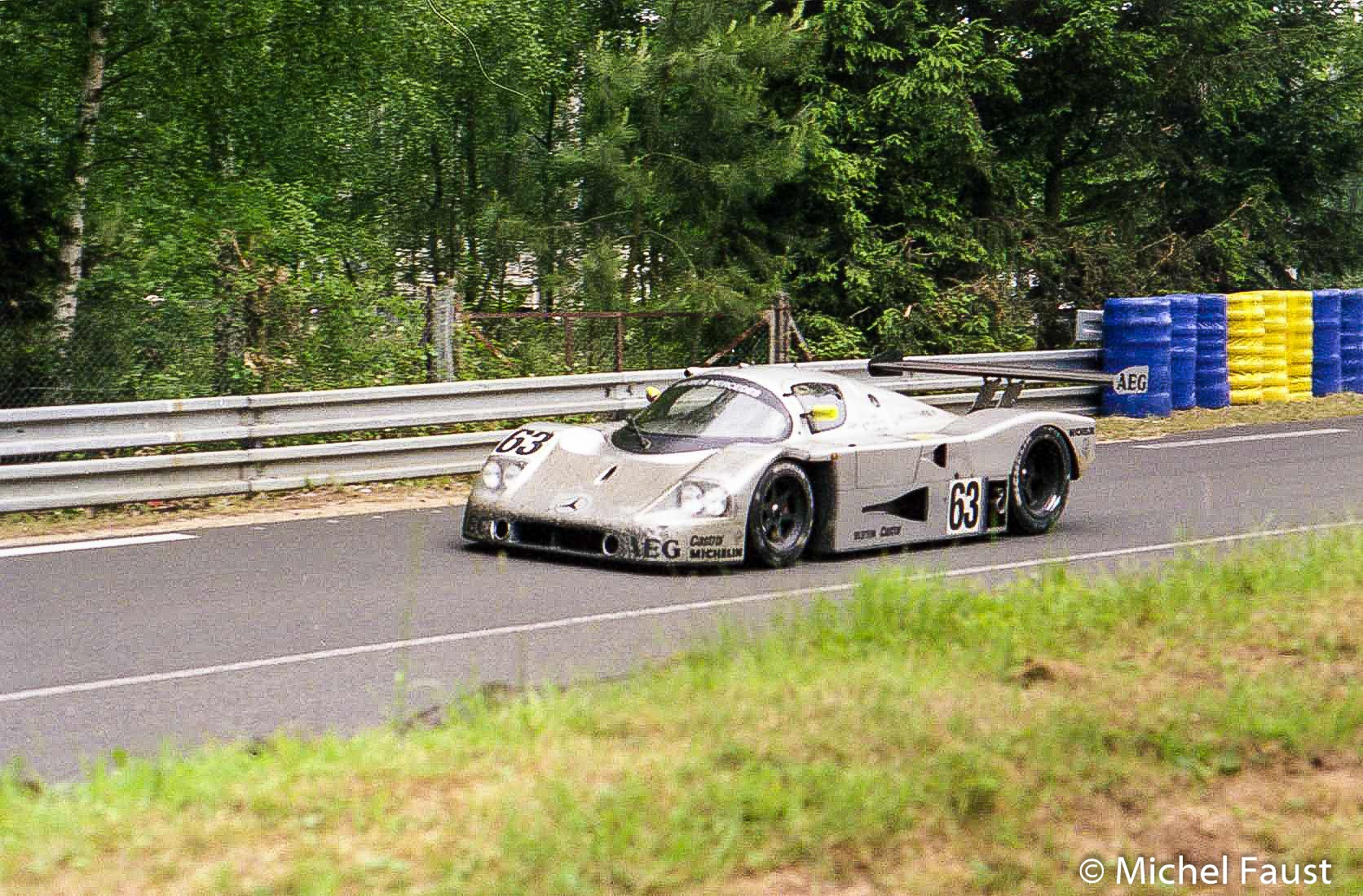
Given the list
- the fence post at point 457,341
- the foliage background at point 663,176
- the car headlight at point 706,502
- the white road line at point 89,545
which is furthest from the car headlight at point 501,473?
the fence post at point 457,341

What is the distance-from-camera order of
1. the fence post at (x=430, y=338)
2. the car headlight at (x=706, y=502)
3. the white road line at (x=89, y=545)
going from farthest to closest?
the fence post at (x=430, y=338), the white road line at (x=89, y=545), the car headlight at (x=706, y=502)

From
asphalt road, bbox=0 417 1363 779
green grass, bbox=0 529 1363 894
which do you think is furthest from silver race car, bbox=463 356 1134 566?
green grass, bbox=0 529 1363 894

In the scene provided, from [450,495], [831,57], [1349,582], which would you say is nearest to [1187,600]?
[1349,582]

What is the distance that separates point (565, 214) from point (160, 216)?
621 cm

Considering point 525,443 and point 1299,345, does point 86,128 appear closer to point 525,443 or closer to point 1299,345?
point 525,443

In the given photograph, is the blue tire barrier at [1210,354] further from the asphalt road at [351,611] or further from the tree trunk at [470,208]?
the tree trunk at [470,208]

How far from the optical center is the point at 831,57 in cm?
2667

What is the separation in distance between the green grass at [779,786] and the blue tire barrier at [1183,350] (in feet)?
51.1

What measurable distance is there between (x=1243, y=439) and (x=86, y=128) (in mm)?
13918

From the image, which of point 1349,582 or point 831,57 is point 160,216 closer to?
point 831,57

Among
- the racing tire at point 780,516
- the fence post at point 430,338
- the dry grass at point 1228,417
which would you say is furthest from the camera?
the dry grass at point 1228,417

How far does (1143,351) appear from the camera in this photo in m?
21.4

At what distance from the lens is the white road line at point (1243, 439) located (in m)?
18.1

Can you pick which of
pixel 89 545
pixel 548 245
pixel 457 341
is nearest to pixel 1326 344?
pixel 548 245
